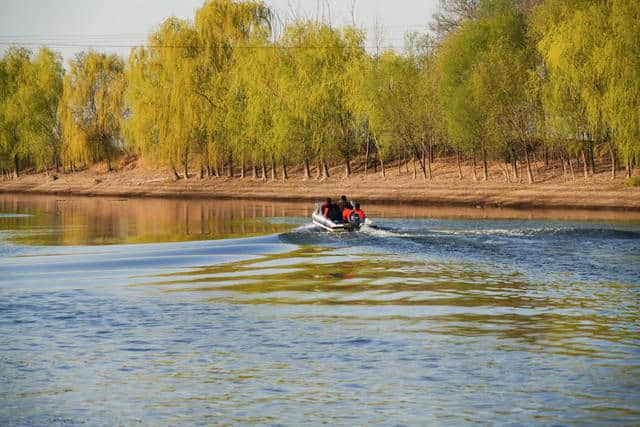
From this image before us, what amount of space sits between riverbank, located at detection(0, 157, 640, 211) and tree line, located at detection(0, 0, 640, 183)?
3.99ft

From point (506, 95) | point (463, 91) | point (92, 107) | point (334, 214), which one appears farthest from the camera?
point (92, 107)

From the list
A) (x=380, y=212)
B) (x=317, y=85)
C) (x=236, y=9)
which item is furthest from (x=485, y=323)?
(x=236, y=9)

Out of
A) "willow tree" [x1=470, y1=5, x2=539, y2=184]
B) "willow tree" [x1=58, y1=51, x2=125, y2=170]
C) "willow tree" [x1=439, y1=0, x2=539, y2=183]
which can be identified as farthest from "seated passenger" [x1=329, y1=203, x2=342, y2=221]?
"willow tree" [x1=58, y1=51, x2=125, y2=170]

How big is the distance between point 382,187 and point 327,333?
48037 mm

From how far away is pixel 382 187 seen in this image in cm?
6209

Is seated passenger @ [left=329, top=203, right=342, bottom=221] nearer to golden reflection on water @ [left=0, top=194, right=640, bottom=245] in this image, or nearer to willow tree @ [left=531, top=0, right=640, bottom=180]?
golden reflection on water @ [left=0, top=194, right=640, bottom=245]

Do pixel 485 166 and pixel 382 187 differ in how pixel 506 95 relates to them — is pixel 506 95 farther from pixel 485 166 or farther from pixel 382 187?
pixel 382 187

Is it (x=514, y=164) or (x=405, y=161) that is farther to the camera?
(x=405, y=161)

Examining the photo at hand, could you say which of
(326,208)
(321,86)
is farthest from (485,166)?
(326,208)

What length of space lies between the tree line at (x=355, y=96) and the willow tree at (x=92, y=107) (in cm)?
13

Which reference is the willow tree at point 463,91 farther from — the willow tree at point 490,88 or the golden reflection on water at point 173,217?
the golden reflection on water at point 173,217

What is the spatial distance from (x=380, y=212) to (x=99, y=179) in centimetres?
4183

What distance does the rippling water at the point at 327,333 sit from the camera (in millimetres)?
10344

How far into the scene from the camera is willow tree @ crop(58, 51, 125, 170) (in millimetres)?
85500
